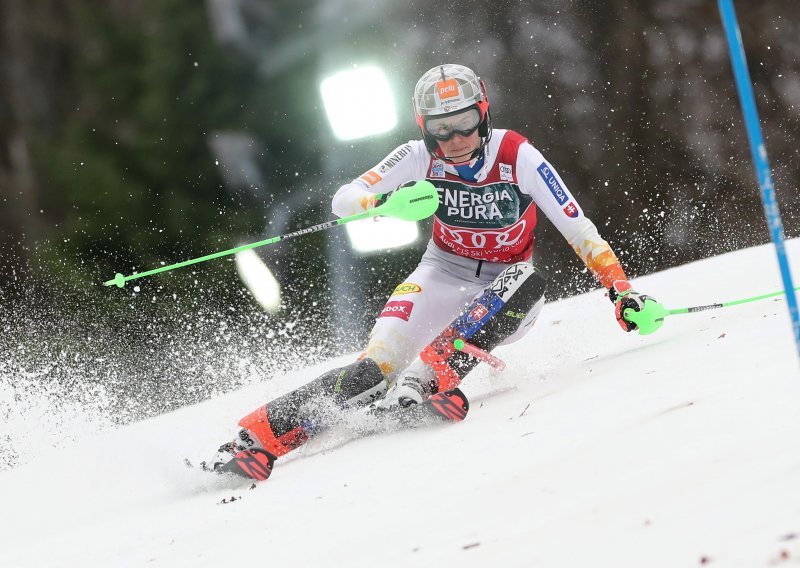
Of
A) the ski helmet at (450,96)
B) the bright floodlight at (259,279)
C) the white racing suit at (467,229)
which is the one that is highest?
the ski helmet at (450,96)

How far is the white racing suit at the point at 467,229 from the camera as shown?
335 cm

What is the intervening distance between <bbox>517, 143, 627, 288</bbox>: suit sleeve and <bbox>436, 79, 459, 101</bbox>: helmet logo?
1.07ft

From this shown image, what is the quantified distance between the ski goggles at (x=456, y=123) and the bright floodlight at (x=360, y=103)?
15.0 feet

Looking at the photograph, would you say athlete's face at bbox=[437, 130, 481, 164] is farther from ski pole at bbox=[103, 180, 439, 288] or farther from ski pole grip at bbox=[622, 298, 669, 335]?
ski pole grip at bbox=[622, 298, 669, 335]

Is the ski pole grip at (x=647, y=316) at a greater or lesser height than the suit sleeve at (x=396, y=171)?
lesser

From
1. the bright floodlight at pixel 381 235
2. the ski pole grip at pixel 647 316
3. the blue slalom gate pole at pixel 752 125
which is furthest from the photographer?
the bright floodlight at pixel 381 235

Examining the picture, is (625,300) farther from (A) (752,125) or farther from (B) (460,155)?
(A) (752,125)

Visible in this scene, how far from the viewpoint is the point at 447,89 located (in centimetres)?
334

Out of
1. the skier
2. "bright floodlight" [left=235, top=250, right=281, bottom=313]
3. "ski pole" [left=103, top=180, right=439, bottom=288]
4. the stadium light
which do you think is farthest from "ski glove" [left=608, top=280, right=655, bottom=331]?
"bright floodlight" [left=235, top=250, right=281, bottom=313]

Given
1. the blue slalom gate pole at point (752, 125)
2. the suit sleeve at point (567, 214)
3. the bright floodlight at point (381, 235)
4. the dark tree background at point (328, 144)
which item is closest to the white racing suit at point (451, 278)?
the suit sleeve at point (567, 214)

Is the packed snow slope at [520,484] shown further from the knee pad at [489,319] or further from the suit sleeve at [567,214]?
the suit sleeve at [567,214]

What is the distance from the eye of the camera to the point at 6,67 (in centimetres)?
1091

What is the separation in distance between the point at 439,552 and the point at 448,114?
2.00 m

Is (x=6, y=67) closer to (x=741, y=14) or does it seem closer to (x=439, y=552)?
(x=741, y=14)
